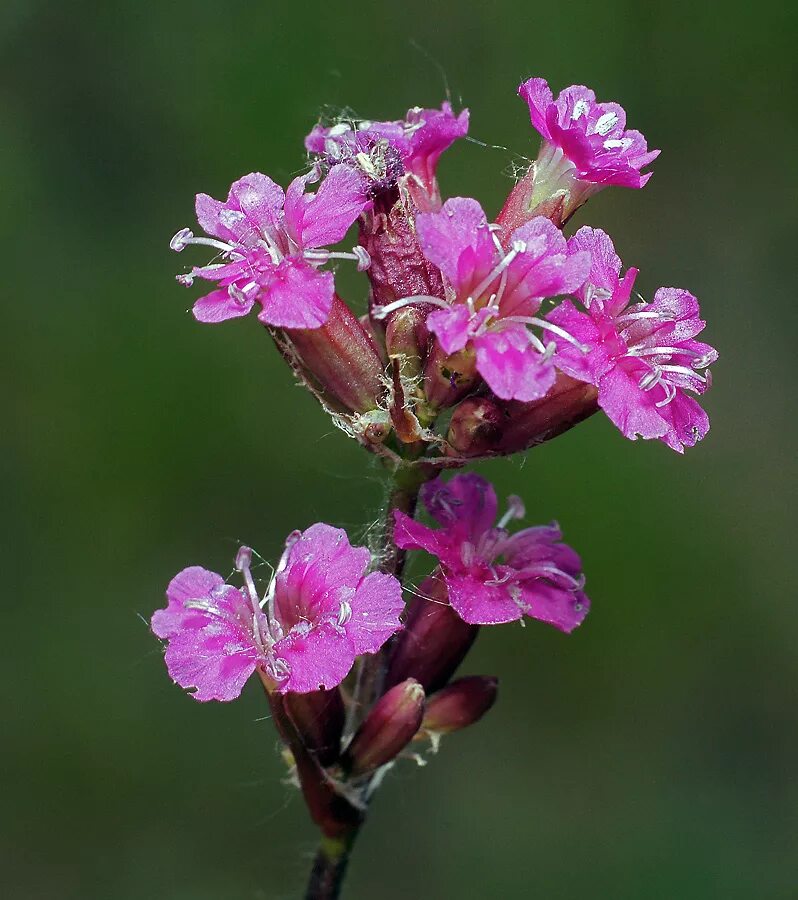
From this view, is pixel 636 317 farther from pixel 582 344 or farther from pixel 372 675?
pixel 372 675

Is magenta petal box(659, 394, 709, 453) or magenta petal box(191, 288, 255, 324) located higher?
magenta petal box(191, 288, 255, 324)

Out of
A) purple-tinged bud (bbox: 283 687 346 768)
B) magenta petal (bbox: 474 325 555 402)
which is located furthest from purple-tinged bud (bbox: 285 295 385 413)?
purple-tinged bud (bbox: 283 687 346 768)

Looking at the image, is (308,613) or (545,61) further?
(545,61)

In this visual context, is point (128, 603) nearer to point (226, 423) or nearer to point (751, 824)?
point (226, 423)

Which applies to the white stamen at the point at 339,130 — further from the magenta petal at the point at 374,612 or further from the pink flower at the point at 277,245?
the magenta petal at the point at 374,612

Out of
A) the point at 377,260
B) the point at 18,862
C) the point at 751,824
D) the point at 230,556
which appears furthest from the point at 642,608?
the point at 377,260

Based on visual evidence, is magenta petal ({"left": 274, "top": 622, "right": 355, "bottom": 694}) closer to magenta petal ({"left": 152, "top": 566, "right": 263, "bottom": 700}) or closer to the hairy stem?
magenta petal ({"left": 152, "top": 566, "right": 263, "bottom": 700})
